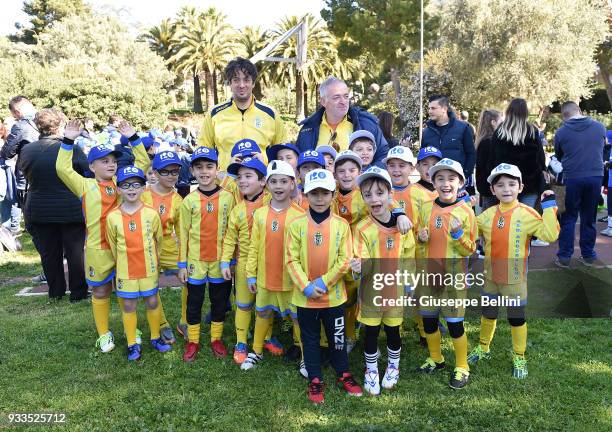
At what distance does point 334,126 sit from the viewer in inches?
186

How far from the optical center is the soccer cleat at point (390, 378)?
3.82m

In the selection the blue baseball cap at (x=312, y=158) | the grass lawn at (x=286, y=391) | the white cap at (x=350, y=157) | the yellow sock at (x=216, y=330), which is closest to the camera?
the grass lawn at (x=286, y=391)

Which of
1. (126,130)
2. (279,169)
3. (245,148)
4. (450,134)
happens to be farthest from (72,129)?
(450,134)

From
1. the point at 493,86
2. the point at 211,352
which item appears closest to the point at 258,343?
the point at 211,352

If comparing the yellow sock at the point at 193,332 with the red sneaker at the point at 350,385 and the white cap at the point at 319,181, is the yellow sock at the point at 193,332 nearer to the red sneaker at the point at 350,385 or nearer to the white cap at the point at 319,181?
the red sneaker at the point at 350,385

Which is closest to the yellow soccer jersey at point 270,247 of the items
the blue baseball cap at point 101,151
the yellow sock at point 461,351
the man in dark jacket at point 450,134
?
the yellow sock at point 461,351

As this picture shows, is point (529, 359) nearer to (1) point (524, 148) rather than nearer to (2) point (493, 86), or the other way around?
(1) point (524, 148)

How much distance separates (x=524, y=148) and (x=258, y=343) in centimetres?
381

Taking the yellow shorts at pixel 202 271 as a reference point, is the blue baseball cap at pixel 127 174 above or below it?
above

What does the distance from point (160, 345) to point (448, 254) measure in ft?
9.05

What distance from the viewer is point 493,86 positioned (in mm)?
26391

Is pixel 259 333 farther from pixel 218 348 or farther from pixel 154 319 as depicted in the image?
pixel 154 319

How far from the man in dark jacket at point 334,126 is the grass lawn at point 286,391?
1.95 metres

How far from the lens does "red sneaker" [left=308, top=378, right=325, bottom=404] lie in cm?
364
